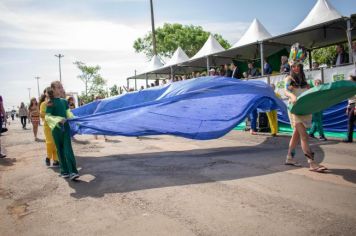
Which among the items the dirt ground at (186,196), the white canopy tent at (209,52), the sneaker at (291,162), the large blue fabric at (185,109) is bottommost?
the dirt ground at (186,196)

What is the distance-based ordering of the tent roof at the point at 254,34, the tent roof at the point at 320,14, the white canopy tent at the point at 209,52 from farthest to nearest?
the white canopy tent at the point at 209,52
the tent roof at the point at 254,34
the tent roof at the point at 320,14

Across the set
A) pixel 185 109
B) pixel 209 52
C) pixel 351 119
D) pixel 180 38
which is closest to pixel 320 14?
pixel 351 119

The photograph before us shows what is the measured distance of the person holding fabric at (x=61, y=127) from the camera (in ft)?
Answer: 19.2

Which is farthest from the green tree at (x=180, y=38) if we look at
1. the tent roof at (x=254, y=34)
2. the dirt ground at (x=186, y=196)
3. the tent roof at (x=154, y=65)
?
the dirt ground at (x=186, y=196)

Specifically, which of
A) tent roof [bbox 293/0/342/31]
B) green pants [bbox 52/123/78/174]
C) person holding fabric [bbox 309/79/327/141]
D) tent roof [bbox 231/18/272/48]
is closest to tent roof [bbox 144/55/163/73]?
tent roof [bbox 231/18/272/48]

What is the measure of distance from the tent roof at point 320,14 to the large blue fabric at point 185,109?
5542mm

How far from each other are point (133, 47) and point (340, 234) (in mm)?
49894

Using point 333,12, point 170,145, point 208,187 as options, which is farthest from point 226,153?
point 333,12

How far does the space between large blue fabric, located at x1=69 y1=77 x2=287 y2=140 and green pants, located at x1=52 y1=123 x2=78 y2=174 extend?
0.67 meters

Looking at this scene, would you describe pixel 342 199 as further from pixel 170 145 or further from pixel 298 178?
pixel 170 145

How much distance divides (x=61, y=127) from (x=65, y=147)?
0.36m

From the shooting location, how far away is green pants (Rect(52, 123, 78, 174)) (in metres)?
5.84

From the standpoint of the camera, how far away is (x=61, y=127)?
5.89m

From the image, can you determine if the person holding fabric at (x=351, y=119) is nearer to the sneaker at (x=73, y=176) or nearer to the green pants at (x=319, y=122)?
the green pants at (x=319, y=122)
